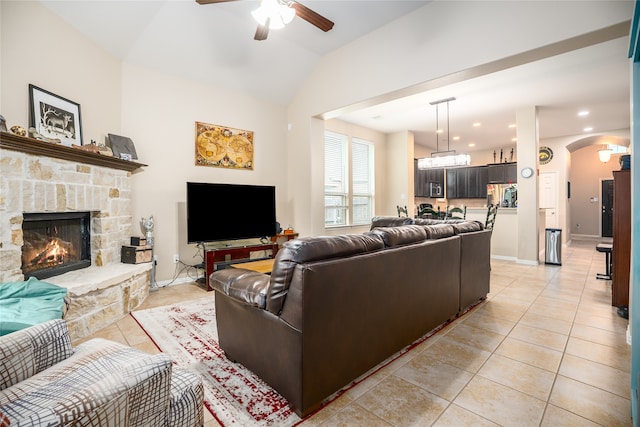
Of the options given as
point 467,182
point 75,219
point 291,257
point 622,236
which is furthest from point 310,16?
point 467,182

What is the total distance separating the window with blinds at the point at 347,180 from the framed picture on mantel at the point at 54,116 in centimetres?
390

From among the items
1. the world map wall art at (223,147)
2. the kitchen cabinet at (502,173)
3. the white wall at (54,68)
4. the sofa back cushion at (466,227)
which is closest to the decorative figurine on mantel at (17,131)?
the white wall at (54,68)

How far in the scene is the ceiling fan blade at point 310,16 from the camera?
8.16ft

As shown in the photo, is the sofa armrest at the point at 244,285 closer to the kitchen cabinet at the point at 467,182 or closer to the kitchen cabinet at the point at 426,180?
the kitchen cabinet at the point at 426,180

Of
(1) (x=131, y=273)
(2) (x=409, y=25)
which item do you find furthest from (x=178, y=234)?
(2) (x=409, y=25)

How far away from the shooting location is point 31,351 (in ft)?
3.11

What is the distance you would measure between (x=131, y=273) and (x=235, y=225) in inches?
58.5

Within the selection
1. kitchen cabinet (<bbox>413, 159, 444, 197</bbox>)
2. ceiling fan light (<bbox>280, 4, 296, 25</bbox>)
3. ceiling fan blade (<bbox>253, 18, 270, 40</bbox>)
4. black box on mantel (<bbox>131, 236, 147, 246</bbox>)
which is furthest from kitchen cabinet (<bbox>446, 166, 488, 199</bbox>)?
black box on mantel (<bbox>131, 236, 147, 246</bbox>)

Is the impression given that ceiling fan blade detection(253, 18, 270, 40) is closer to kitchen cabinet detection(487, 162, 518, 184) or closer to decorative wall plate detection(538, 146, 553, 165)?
kitchen cabinet detection(487, 162, 518, 184)

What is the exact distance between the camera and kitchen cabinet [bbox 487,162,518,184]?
8148mm

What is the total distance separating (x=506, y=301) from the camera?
10.9 feet

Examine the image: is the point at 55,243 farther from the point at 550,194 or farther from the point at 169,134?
the point at 550,194

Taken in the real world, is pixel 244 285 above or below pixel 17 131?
below

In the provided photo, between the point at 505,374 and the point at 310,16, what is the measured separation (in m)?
3.20
